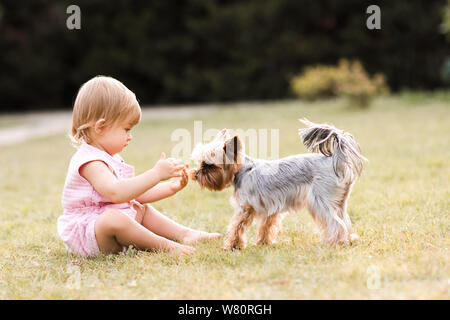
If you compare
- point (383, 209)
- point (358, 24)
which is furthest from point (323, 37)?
point (383, 209)

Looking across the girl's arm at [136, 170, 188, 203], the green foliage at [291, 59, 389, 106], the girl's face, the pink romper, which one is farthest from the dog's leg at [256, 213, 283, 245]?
the green foliage at [291, 59, 389, 106]

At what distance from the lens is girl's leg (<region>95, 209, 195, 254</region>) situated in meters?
4.27

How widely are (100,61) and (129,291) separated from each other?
25354 mm

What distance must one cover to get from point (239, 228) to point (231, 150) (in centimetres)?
64

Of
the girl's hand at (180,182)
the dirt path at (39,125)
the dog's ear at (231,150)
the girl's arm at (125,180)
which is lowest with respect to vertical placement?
the dirt path at (39,125)

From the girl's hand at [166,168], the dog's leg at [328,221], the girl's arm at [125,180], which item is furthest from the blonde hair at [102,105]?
the dog's leg at [328,221]

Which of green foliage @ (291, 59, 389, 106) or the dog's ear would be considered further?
green foliage @ (291, 59, 389, 106)

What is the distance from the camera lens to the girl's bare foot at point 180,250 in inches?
171

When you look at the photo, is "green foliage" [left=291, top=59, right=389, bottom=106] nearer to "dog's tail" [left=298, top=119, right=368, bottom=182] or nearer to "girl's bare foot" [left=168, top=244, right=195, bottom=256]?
"dog's tail" [left=298, top=119, right=368, bottom=182]

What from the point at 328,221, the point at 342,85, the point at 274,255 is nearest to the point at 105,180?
the point at 274,255

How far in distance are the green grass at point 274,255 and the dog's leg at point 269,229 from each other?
0.31ft

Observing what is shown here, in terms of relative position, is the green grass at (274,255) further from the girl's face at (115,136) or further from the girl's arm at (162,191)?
the girl's face at (115,136)

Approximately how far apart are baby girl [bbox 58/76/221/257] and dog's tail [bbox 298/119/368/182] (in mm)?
1055

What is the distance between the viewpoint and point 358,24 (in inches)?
1045
